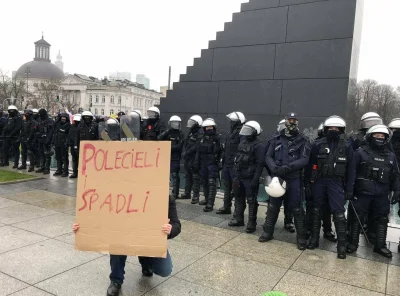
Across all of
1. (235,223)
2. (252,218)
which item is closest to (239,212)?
(235,223)

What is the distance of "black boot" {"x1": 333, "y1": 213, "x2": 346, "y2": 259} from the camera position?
478 cm

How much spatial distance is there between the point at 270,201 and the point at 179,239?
1.55 meters

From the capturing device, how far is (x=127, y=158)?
3.11 metres

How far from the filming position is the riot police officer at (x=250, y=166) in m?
5.77

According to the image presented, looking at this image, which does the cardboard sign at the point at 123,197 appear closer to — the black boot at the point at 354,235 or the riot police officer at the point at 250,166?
the riot police officer at the point at 250,166

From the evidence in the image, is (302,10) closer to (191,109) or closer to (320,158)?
(191,109)

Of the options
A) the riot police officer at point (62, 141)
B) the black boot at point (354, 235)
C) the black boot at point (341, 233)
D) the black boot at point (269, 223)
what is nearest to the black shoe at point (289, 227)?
the black boot at point (269, 223)

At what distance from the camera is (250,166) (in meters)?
5.86

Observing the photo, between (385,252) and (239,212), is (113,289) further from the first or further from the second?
(385,252)

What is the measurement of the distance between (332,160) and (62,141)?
27.1 feet

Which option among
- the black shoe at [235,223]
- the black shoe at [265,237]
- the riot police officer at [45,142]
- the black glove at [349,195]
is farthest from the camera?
the riot police officer at [45,142]

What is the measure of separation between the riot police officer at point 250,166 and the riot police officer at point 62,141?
6487 mm

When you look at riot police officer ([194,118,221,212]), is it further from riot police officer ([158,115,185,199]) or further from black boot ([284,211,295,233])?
black boot ([284,211,295,233])

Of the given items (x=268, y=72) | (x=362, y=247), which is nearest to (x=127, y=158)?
(x=362, y=247)
